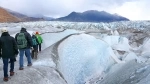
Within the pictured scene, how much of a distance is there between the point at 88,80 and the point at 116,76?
1893 millimetres

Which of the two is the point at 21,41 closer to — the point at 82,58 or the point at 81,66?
the point at 81,66

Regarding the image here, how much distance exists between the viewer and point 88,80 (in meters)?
20.7

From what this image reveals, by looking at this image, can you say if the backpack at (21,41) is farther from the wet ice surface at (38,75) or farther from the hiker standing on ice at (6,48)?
the hiker standing on ice at (6,48)

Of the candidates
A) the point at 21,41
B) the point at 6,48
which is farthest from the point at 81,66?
the point at 6,48

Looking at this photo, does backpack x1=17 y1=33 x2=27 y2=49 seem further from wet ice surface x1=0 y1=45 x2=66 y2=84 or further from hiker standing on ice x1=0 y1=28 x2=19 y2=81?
hiker standing on ice x1=0 y1=28 x2=19 y2=81

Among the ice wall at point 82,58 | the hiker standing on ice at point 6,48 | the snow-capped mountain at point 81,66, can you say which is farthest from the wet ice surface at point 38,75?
the ice wall at point 82,58

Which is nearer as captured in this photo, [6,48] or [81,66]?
[6,48]

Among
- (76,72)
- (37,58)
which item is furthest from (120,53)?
(37,58)

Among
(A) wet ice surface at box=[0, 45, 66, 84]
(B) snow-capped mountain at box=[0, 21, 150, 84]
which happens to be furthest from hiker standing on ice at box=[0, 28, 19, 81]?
(B) snow-capped mountain at box=[0, 21, 150, 84]

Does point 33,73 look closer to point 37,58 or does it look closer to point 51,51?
point 37,58

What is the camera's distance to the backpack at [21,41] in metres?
12.9

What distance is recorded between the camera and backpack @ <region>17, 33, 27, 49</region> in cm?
1292

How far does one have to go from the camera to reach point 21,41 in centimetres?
1304

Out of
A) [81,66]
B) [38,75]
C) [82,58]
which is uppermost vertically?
[38,75]
